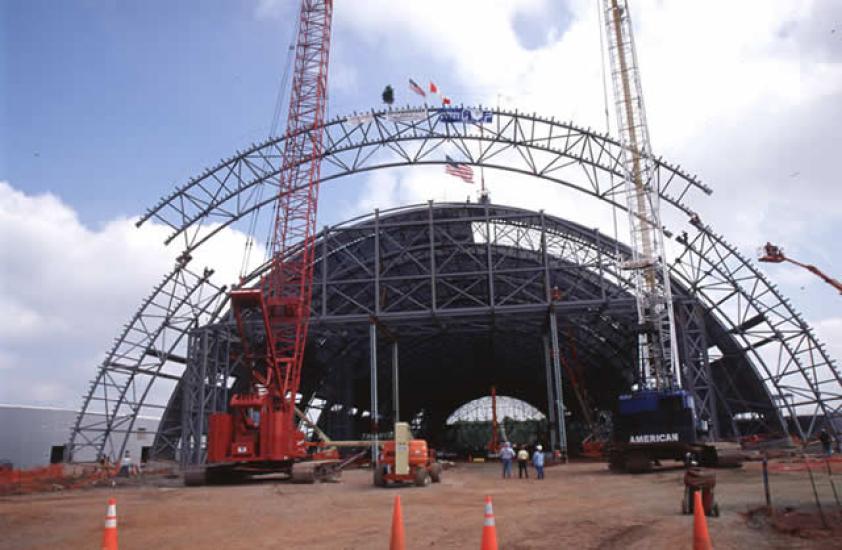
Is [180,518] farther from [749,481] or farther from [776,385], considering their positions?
[776,385]

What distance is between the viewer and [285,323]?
34.3 metres

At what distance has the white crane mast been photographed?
36.5 m

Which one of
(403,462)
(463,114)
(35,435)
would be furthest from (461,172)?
(35,435)

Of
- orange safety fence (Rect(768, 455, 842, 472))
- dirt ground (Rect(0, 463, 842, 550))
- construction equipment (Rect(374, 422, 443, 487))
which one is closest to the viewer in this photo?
dirt ground (Rect(0, 463, 842, 550))

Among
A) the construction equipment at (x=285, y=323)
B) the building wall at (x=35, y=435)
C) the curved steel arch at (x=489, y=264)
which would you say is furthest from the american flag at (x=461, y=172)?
the building wall at (x=35, y=435)

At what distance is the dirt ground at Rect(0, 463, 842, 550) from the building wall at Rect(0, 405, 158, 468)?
21.2 meters

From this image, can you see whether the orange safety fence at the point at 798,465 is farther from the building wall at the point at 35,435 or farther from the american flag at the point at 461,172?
the building wall at the point at 35,435

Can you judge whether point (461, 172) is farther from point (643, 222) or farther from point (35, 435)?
point (35, 435)

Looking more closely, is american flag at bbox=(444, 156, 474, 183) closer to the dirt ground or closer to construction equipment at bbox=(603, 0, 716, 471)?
construction equipment at bbox=(603, 0, 716, 471)

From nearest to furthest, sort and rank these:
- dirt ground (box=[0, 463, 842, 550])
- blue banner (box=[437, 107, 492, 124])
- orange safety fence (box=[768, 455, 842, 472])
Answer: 1. dirt ground (box=[0, 463, 842, 550])
2. orange safety fence (box=[768, 455, 842, 472])
3. blue banner (box=[437, 107, 492, 124])

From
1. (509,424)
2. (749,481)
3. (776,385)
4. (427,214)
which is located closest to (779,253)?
(776,385)

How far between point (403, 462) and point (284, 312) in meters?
12.4

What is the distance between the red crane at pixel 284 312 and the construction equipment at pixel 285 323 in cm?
4

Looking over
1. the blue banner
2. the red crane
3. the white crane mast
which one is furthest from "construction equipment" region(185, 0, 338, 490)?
the white crane mast
